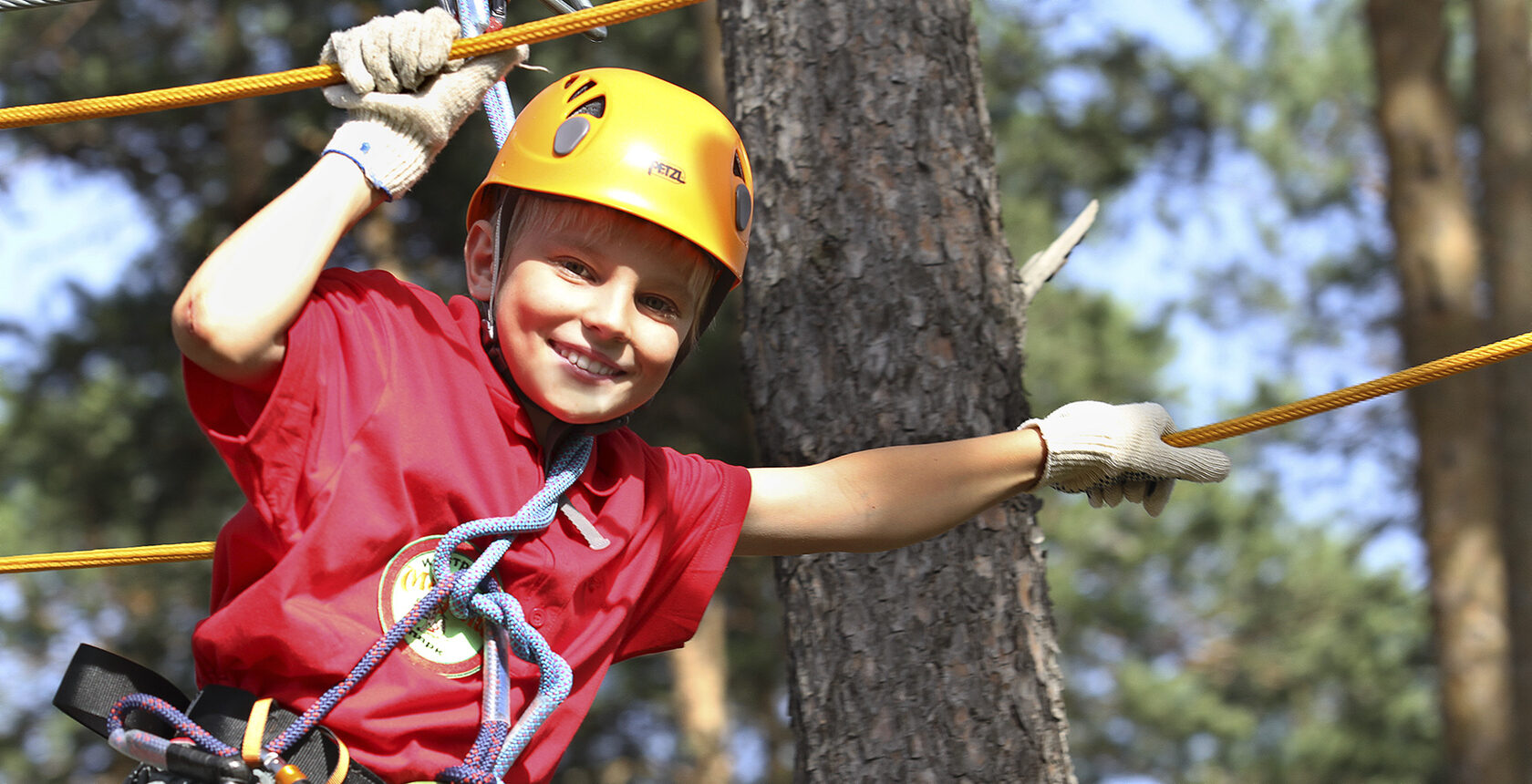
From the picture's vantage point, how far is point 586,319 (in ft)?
5.81

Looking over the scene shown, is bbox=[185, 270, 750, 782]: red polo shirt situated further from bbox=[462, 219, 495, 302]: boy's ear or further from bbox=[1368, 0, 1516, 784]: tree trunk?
bbox=[1368, 0, 1516, 784]: tree trunk

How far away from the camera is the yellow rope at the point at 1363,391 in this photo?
2.11 meters

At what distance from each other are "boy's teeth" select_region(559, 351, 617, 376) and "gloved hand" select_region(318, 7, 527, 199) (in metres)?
0.30

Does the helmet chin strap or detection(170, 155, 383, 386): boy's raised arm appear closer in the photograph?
detection(170, 155, 383, 386): boy's raised arm

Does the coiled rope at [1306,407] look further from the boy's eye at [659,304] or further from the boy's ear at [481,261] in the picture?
the boy's eye at [659,304]

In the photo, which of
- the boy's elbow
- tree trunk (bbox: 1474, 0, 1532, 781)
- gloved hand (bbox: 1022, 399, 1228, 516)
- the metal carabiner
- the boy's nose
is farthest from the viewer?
tree trunk (bbox: 1474, 0, 1532, 781)

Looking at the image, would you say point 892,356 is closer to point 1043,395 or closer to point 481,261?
point 481,261

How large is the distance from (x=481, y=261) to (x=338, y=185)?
33 cm

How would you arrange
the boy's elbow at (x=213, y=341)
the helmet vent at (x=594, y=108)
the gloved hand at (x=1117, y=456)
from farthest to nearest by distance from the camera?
the gloved hand at (x=1117, y=456) < the helmet vent at (x=594, y=108) < the boy's elbow at (x=213, y=341)

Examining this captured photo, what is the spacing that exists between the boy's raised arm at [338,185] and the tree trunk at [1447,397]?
6508 mm

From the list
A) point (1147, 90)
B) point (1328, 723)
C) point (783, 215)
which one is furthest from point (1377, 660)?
point (783, 215)

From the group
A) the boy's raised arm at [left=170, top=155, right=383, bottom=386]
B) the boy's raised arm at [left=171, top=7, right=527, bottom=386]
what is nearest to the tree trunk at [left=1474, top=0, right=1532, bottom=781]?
the boy's raised arm at [left=171, top=7, right=527, bottom=386]

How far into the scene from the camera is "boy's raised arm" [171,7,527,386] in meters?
1.51

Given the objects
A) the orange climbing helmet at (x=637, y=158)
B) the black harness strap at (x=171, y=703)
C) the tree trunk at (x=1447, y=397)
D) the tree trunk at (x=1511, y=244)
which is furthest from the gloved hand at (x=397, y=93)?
the tree trunk at (x=1511, y=244)
